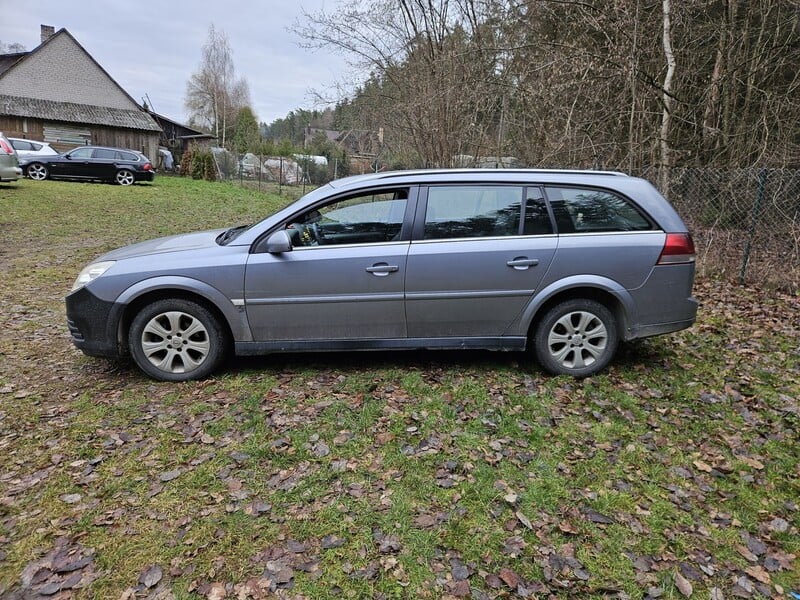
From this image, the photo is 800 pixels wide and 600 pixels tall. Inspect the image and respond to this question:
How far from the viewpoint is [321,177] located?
24.5 m

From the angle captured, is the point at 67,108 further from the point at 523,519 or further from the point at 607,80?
the point at 523,519

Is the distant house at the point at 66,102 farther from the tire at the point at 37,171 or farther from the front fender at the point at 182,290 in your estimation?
the front fender at the point at 182,290

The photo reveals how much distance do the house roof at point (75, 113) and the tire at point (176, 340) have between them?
29.9 m

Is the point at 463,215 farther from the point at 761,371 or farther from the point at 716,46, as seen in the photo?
the point at 716,46

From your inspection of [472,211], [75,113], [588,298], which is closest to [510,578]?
[588,298]

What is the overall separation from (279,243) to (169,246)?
1119mm

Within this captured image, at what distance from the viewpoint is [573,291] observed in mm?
4148

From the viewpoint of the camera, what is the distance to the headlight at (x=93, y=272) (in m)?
4.02

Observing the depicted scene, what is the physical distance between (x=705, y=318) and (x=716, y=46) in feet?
20.8

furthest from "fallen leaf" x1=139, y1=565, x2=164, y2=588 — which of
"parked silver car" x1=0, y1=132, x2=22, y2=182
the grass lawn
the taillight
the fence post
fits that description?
"parked silver car" x1=0, y1=132, x2=22, y2=182

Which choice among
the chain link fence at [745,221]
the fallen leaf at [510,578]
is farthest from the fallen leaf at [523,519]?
the chain link fence at [745,221]

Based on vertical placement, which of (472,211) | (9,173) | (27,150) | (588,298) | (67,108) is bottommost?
(588,298)

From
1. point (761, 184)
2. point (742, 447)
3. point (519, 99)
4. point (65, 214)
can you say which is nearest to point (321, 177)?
point (65, 214)

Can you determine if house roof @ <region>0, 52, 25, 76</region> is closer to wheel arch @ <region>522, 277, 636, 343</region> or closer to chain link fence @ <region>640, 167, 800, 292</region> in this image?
chain link fence @ <region>640, 167, 800, 292</region>
